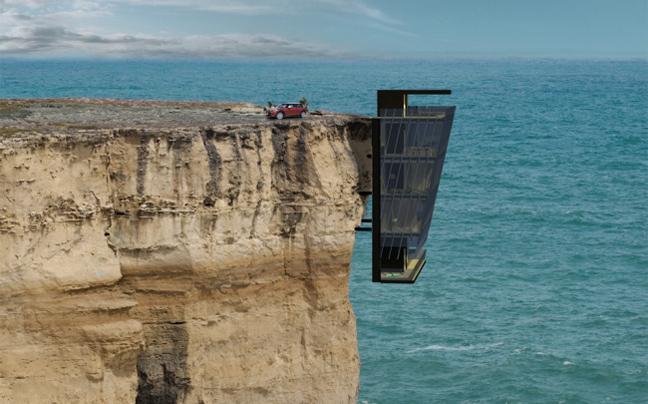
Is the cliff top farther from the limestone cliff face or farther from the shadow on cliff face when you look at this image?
the shadow on cliff face

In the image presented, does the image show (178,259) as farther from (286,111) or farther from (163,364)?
(286,111)

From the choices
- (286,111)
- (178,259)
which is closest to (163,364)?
(178,259)

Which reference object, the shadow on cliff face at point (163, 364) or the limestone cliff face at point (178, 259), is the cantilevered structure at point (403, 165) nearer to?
the limestone cliff face at point (178, 259)

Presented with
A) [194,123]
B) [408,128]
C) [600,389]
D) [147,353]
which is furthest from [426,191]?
[600,389]

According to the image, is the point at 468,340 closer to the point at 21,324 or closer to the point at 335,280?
the point at 335,280

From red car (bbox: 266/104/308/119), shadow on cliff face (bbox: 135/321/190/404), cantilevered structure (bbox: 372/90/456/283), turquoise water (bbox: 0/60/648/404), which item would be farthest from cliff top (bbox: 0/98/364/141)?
turquoise water (bbox: 0/60/648/404)
